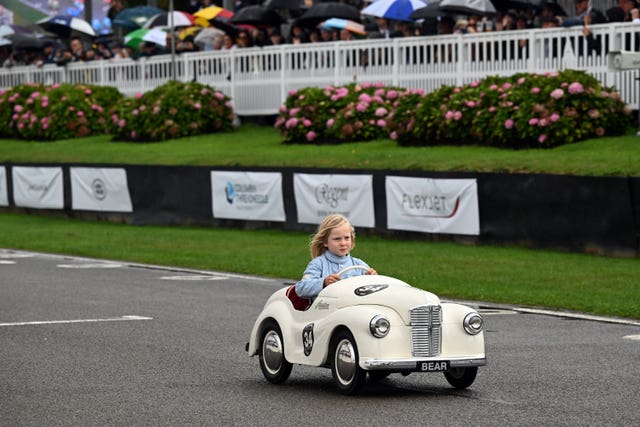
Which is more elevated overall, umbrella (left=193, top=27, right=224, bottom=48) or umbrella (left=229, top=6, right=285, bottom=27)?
umbrella (left=229, top=6, right=285, bottom=27)

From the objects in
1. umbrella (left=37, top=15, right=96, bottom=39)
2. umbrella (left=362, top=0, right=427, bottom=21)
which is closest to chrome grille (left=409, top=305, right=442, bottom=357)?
umbrella (left=362, top=0, right=427, bottom=21)

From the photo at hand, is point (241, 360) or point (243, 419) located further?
point (241, 360)

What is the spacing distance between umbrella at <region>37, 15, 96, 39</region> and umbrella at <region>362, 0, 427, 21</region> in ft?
48.1

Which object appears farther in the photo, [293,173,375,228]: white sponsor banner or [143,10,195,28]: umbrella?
[143,10,195,28]: umbrella

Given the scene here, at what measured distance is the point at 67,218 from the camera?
111ft

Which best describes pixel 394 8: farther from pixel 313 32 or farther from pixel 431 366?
pixel 431 366

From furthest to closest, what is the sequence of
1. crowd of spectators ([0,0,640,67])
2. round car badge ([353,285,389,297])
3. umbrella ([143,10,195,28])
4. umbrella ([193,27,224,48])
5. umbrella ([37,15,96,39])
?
umbrella ([37,15,96,39]) → umbrella ([143,10,195,28]) → umbrella ([193,27,224,48]) → crowd of spectators ([0,0,640,67]) → round car badge ([353,285,389,297])

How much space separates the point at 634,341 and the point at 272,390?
4352 mm

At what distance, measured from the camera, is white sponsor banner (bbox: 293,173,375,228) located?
25344mm

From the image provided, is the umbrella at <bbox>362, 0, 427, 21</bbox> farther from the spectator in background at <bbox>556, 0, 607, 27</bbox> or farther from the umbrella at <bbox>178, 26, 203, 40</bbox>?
the umbrella at <bbox>178, 26, 203, 40</bbox>

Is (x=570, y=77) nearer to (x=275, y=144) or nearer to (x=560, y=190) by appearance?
(x=560, y=190)

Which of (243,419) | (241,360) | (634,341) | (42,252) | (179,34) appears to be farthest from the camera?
(179,34)

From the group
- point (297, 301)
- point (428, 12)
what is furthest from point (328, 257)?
point (428, 12)

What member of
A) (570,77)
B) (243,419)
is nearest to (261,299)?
(243,419)
